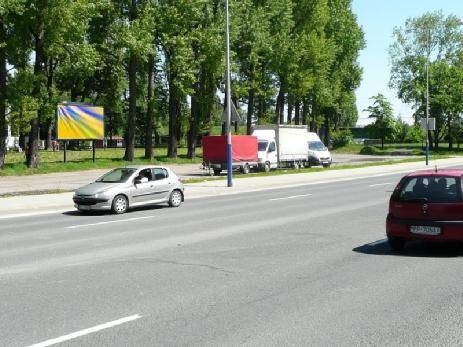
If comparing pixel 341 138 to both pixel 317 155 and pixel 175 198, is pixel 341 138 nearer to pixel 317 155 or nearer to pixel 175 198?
pixel 317 155

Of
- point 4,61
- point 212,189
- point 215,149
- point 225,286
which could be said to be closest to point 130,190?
point 212,189

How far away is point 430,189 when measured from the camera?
10914mm

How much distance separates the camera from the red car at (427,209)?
34.6 ft

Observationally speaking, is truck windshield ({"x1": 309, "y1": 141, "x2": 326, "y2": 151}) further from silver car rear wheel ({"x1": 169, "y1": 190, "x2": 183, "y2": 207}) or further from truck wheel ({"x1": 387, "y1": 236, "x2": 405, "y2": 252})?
truck wheel ({"x1": 387, "y1": 236, "x2": 405, "y2": 252})

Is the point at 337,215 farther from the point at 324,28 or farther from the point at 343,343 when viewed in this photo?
the point at 324,28

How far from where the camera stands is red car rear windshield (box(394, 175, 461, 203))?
10.7m

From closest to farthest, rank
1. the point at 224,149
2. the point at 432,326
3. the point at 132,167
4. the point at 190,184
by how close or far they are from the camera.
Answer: the point at 432,326
the point at 132,167
the point at 190,184
the point at 224,149

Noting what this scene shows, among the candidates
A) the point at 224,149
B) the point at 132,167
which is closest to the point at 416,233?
the point at 132,167

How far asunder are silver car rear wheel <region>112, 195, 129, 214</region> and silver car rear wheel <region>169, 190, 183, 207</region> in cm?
195

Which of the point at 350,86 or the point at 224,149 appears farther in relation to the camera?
the point at 350,86

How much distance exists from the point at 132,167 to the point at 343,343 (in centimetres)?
1515

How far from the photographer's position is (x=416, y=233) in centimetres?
1080

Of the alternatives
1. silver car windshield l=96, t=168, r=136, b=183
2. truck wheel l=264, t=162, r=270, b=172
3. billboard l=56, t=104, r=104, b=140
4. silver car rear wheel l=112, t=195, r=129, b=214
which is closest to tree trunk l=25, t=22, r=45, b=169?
billboard l=56, t=104, r=104, b=140

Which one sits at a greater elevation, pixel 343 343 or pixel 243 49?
pixel 243 49
